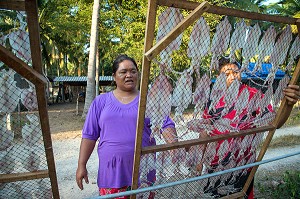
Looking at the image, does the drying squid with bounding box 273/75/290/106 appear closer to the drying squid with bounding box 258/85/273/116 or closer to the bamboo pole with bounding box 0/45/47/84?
the drying squid with bounding box 258/85/273/116

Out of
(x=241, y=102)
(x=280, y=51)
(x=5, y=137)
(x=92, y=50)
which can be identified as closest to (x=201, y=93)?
(x=241, y=102)

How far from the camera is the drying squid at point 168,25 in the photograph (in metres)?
1.50

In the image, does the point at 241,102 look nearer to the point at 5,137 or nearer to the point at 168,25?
the point at 168,25

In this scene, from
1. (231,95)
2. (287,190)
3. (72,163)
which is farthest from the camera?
(72,163)

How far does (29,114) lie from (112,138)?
2.17 ft

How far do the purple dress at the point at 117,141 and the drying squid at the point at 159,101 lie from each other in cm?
18

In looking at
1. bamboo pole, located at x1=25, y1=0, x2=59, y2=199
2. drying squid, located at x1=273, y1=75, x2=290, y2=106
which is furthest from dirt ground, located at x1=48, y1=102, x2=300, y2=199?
bamboo pole, located at x1=25, y1=0, x2=59, y2=199

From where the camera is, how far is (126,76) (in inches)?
79.8

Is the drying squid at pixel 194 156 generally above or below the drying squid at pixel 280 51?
below

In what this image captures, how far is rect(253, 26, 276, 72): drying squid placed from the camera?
1.99m

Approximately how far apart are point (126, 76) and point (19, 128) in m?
0.84

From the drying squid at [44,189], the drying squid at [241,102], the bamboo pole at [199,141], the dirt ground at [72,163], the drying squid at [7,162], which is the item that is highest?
the drying squid at [241,102]

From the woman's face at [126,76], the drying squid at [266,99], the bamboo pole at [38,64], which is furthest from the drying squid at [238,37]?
the bamboo pole at [38,64]

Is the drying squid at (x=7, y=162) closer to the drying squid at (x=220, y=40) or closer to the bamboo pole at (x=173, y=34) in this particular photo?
the bamboo pole at (x=173, y=34)
